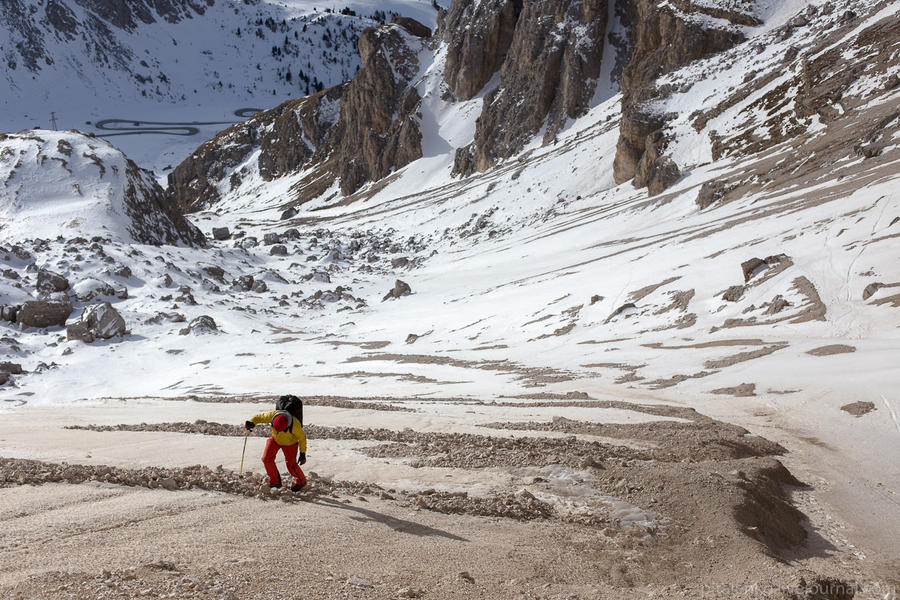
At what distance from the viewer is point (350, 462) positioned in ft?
28.8

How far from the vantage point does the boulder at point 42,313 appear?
1374 inches

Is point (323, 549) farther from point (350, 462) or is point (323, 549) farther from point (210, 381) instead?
point (210, 381)

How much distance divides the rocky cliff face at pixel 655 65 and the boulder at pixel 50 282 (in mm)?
43291

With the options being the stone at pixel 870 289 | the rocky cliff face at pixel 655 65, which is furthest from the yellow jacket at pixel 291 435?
the rocky cliff face at pixel 655 65

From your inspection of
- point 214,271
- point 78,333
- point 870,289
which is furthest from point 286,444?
point 214,271

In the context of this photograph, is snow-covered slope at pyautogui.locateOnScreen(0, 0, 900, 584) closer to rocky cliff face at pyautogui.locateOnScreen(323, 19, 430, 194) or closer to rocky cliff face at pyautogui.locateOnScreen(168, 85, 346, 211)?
rocky cliff face at pyautogui.locateOnScreen(323, 19, 430, 194)

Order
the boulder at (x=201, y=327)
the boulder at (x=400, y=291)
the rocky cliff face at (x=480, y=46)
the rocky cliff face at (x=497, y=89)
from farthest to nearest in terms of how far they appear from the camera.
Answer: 1. the rocky cliff face at (x=480, y=46)
2. the rocky cliff face at (x=497, y=89)
3. the boulder at (x=400, y=291)
4. the boulder at (x=201, y=327)

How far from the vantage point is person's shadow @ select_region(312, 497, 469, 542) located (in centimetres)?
601

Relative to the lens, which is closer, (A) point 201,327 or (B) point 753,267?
(B) point 753,267

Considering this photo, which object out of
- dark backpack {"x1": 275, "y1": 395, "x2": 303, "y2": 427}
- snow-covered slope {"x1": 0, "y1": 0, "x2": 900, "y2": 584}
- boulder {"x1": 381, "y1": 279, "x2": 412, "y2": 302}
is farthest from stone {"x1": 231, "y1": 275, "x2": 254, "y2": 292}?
dark backpack {"x1": 275, "y1": 395, "x2": 303, "y2": 427}

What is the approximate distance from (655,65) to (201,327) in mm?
59255

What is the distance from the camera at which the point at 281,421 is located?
23.4 ft

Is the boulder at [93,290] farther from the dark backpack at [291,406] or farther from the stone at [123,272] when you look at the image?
the dark backpack at [291,406]

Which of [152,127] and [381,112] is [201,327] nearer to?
[381,112]
